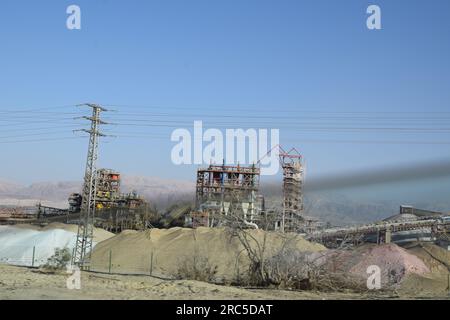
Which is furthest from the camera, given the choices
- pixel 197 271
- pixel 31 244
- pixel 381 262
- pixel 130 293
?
pixel 31 244

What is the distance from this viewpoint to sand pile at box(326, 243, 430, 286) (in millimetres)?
26906

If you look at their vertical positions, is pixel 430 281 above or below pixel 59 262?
below

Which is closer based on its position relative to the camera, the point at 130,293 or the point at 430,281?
the point at 130,293

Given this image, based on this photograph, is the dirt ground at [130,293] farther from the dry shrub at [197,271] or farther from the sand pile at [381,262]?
the dry shrub at [197,271]

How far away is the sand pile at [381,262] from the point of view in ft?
88.3

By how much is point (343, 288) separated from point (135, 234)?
116ft

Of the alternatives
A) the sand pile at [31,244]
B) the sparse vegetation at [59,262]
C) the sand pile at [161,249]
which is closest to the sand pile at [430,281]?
the sand pile at [161,249]

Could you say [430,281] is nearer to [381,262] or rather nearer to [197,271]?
[381,262]

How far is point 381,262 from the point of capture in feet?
104

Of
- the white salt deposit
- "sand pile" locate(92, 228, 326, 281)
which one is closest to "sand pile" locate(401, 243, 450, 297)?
"sand pile" locate(92, 228, 326, 281)

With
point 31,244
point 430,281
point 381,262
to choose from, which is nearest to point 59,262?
point 381,262
